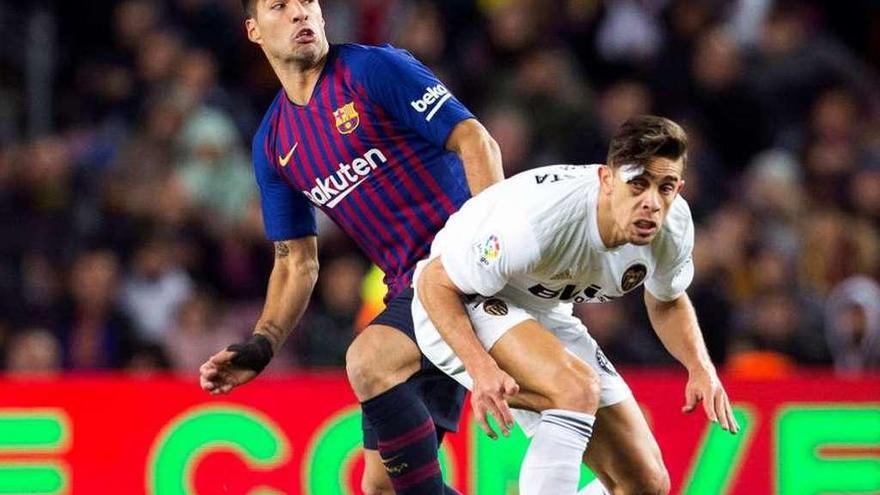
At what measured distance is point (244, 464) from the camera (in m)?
7.48

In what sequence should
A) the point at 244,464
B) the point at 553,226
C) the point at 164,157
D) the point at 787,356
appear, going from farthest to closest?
1. the point at 164,157
2. the point at 787,356
3. the point at 244,464
4. the point at 553,226

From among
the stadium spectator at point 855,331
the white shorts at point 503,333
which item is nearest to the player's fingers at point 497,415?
the white shorts at point 503,333

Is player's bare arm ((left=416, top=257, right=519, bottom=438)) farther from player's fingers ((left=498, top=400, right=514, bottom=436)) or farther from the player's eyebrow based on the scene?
the player's eyebrow

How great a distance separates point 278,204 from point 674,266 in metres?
1.39

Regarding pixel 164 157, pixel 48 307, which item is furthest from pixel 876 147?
pixel 48 307

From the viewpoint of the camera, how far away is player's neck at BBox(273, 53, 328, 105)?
5.56m

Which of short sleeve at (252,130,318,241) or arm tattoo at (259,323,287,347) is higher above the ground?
short sleeve at (252,130,318,241)

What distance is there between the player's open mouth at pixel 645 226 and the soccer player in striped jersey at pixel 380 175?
26.2 inches

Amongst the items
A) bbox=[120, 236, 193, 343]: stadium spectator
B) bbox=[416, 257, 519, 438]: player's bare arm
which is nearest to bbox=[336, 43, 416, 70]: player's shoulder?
bbox=[416, 257, 519, 438]: player's bare arm

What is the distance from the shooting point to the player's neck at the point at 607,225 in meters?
4.79

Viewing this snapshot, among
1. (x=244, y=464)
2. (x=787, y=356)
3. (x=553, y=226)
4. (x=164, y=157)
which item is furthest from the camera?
(x=164, y=157)

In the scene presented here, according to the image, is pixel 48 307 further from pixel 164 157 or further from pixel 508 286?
pixel 508 286

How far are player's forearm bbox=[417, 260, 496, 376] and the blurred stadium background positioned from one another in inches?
98.8

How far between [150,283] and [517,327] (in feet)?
15.1
